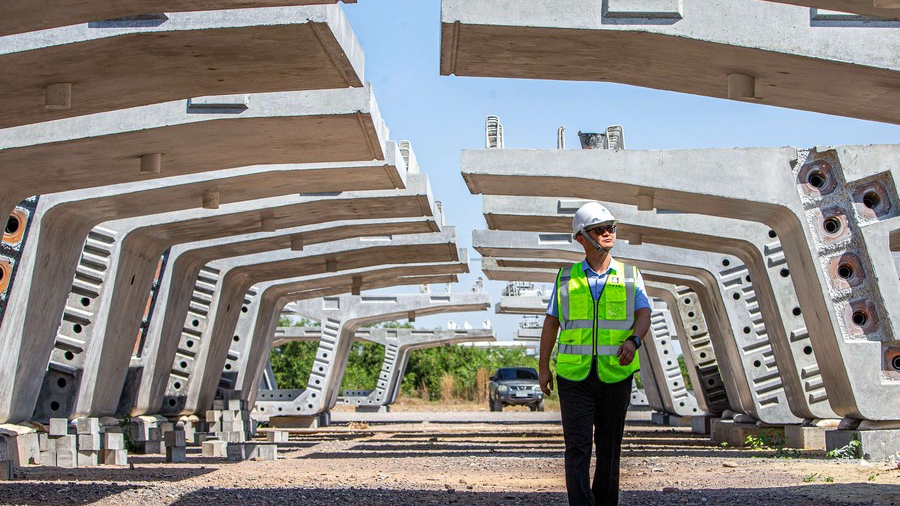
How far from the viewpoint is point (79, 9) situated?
7.36 m

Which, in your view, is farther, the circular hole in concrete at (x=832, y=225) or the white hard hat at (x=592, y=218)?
the circular hole in concrete at (x=832, y=225)

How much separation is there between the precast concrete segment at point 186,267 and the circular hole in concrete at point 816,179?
6542 mm

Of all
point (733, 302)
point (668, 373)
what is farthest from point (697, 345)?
point (668, 373)

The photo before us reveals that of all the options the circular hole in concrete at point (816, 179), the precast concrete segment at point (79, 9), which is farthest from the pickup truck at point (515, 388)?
the precast concrete segment at point (79, 9)

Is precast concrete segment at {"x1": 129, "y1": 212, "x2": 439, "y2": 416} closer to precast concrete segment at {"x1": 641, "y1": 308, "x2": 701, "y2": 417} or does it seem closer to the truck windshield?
precast concrete segment at {"x1": 641, "y1": 308, "x2": 701, "y2": 417}

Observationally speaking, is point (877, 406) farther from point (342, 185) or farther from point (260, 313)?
point (260, 313)

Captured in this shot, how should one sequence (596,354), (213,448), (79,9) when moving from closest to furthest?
(596,354)
(79,9)
(213,448)

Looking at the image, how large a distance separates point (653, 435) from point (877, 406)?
9007 mm

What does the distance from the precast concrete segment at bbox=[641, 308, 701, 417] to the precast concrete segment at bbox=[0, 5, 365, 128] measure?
1867 cm

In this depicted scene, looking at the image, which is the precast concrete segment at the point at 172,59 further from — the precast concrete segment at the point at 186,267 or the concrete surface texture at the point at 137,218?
the precast concrete segment at the point at 186,267

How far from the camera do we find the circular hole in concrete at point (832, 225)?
13312 mm

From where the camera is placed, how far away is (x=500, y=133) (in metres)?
15.1

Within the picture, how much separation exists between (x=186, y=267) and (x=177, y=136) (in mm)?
7073

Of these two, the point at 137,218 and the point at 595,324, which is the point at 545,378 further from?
the point at 137,218
